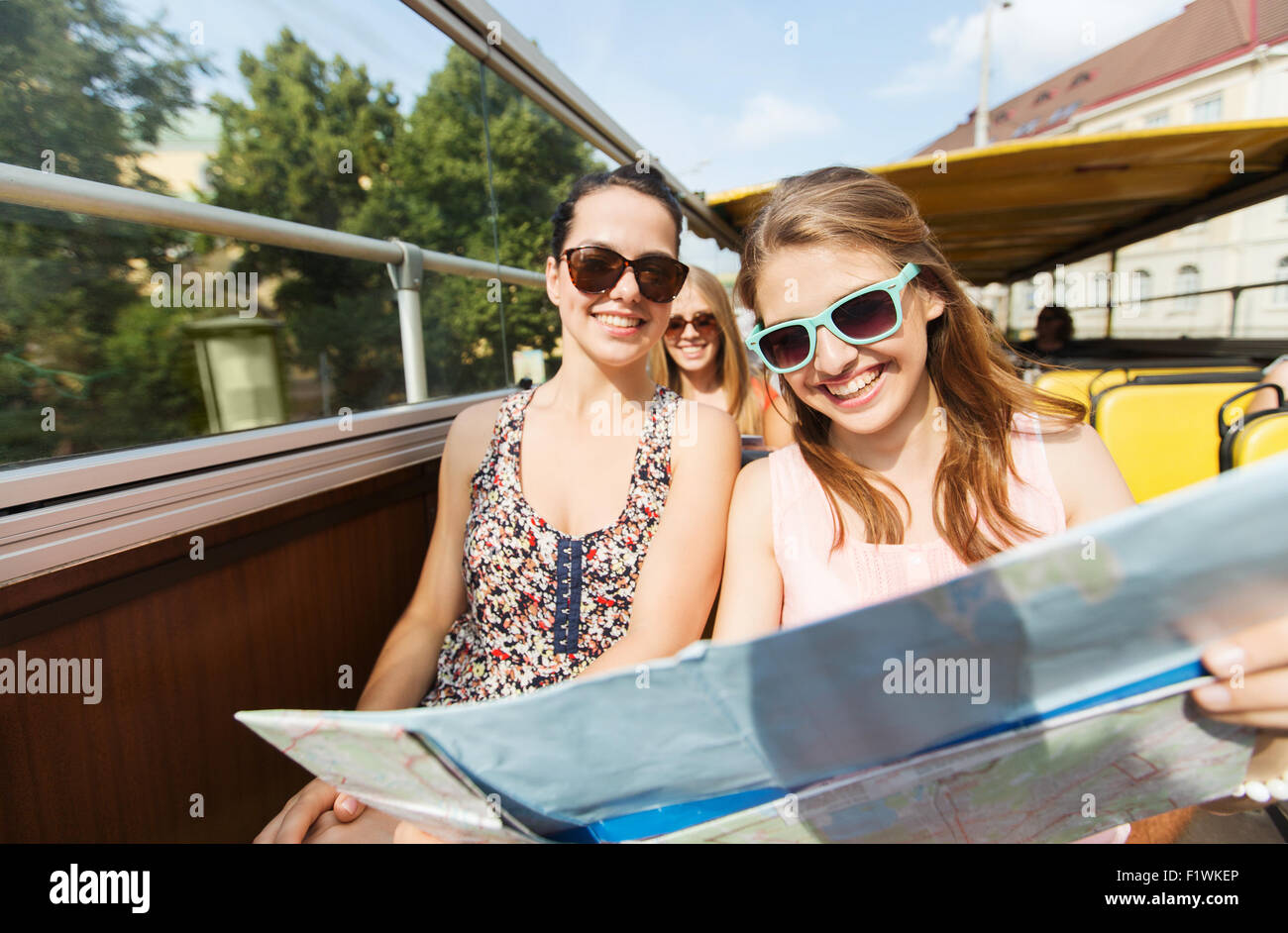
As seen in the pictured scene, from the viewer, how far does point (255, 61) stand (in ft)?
31.2

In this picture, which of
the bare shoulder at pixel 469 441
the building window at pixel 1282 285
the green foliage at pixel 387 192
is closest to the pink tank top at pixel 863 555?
the bare shoulder at pixel 469 441

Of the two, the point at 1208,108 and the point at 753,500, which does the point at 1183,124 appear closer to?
the point at 753,500

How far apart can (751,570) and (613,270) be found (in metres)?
0.74

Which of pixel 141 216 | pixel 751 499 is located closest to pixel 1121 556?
pixel 751 499

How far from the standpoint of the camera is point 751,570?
1315mm

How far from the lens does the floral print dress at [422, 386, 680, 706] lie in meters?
1.51

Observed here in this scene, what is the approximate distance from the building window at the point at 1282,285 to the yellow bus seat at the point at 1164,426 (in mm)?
2576

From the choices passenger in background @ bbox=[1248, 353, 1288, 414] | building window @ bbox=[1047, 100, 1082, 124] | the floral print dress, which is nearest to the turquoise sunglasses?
the floral print dress

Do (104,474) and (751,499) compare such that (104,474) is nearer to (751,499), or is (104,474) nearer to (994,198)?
(751,499)

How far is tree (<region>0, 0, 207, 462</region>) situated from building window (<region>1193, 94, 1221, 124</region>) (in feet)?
48.1

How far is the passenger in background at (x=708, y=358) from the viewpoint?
11.4ft

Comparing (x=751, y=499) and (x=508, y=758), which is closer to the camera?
(x=508, y=758)

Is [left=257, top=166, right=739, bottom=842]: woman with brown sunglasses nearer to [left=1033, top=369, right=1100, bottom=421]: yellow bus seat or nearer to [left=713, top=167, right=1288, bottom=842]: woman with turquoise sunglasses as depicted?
[left=713, top=167, right=1288, bottom=842]: woman with turquoise sunglasses

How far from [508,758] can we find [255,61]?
11841 millimetres
